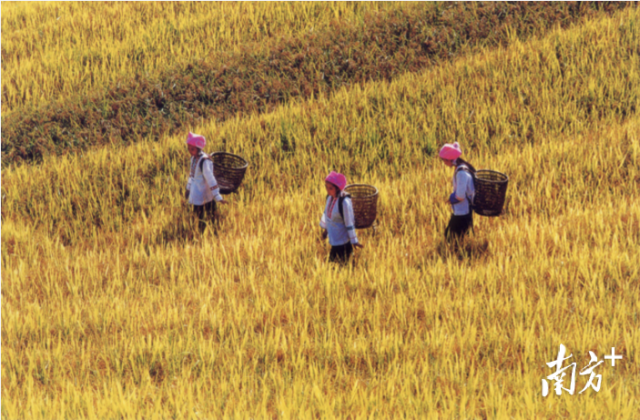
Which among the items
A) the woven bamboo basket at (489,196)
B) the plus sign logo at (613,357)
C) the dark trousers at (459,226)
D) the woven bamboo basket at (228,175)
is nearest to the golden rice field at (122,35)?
the woven bamboo basket at (228,175)

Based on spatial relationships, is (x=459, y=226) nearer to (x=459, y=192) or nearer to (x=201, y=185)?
(x=459, y=192)

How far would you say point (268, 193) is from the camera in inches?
299

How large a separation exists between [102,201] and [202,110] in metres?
2.84

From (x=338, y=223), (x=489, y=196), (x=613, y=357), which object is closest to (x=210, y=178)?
(x=338, y=223)

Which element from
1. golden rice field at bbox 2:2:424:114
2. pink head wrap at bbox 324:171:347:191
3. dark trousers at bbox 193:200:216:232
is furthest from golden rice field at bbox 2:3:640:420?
golden rice field at bbox 2:2:424:114

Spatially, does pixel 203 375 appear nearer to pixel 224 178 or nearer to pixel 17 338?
pixel 17 338

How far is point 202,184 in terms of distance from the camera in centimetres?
665

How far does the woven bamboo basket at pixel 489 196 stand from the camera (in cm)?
546

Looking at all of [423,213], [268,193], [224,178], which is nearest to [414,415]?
[423,213]

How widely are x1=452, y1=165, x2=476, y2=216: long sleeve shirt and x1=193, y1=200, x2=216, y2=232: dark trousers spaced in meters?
2.76

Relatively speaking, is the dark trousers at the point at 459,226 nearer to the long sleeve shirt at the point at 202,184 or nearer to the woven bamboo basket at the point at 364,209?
the woven bamboo basket at the point at 364,209

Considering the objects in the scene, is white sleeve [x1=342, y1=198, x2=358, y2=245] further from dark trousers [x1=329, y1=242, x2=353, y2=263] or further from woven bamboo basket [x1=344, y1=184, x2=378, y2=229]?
dark trousers [x1=329, y1=242, x2=353, y2=263]

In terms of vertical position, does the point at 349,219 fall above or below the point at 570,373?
above

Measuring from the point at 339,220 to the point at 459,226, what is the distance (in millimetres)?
1247
